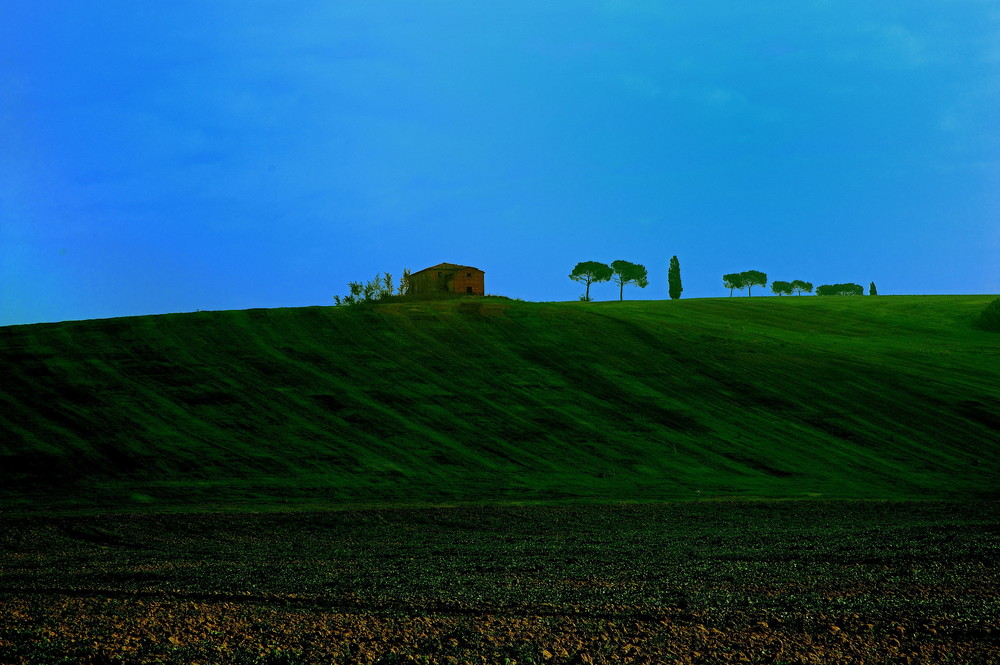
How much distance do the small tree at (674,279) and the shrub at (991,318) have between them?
48.3 meters

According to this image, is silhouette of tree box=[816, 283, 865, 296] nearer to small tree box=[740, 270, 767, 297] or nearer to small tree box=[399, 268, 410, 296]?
small tree box=[740, 270, 767, 297]

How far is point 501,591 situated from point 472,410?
80.1ft

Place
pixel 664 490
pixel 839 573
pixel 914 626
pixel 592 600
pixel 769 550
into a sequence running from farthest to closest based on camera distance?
pixel 664 490
pixel 769 550
pixel 839 573
pixel 592 600
pixel 914 626

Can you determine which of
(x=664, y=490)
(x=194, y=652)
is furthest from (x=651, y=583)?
(x=664, y=490)

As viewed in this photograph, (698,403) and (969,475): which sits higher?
(698,403)

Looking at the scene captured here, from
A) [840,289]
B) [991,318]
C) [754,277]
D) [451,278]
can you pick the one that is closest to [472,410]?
[451,278]

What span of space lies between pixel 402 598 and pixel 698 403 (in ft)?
96.8

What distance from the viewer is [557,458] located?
104ft

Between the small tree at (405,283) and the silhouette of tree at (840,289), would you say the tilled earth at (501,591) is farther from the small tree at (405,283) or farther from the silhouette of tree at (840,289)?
the silhouette of tree at (840,289)

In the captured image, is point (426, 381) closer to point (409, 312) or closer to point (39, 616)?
point (409, 312)

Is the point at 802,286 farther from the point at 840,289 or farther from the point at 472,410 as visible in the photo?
the point at 472,410

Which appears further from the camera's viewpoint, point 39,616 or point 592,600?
point 592,600

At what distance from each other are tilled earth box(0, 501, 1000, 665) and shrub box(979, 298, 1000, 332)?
48928 millimetres

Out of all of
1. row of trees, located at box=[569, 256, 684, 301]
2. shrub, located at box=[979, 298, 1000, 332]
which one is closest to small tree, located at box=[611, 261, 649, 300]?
row of trees, located at box=[569, 256, 684, 301]
